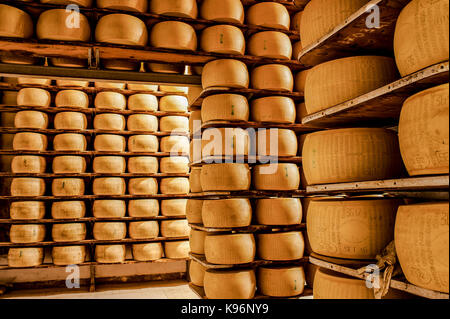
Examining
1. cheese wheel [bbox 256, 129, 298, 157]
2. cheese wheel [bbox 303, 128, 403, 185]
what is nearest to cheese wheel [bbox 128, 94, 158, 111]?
cheese wheel [bbox 256, 129, 298, 157]

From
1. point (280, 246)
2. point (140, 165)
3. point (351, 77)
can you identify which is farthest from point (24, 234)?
point (351, 77)

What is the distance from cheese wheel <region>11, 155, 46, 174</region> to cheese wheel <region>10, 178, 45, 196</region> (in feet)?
0.33

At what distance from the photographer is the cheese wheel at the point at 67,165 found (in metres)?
4.32

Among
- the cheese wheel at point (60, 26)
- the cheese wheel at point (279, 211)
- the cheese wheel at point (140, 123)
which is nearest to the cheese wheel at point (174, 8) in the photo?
the cheese wheel at point (60, 26)

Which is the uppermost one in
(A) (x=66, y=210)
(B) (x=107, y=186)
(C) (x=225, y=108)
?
(C) (x=225, y=108)

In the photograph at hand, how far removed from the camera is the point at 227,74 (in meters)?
3.42

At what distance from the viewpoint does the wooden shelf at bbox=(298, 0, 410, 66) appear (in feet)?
5.61

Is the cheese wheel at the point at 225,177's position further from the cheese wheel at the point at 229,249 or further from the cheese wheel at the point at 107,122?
the cheese wheel at the point at 107,122

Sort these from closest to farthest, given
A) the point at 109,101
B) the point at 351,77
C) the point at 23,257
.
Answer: the point at 351,77, the point at 23,257, the point at 109,101

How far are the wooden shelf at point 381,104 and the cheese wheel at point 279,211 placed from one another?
1171 millimetres

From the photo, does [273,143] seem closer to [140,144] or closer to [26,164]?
[140,144]

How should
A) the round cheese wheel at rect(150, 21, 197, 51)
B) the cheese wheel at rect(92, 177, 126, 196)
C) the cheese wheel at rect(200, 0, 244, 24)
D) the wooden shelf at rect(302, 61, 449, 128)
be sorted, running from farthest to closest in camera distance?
the cheese wheel at rect(92, 177, 126, 196) < the cheese wheel at rect(200, 0, 244, 24) < the round cheese wheel at rect(150, 21, 197, 51) < the wooden shelf at rect(302, 61, 449, 128)

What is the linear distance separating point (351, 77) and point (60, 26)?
2.53 meters

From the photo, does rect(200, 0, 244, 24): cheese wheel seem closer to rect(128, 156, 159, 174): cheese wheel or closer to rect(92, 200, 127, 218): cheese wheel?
rect(128, 156, 159, 174): cheese wheel
